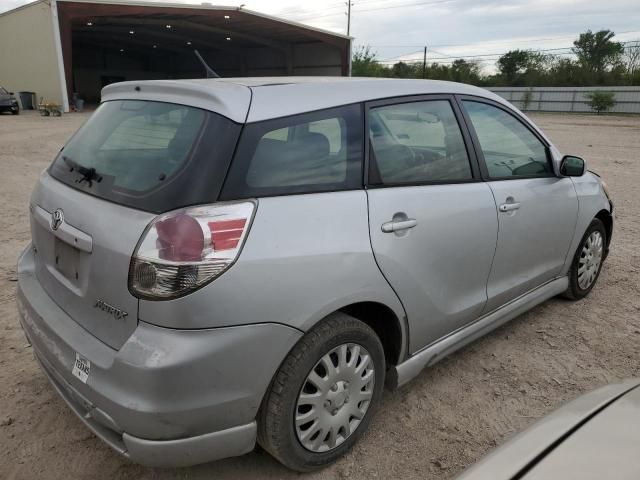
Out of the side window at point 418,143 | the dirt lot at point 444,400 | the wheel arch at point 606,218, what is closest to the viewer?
the dirt lot at point 444,400

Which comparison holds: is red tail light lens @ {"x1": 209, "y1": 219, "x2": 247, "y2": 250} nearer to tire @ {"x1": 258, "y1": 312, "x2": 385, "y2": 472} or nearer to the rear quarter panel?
the rear quarter panel

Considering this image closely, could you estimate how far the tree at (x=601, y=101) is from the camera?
3856 centimetres

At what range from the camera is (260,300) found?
1857 mm

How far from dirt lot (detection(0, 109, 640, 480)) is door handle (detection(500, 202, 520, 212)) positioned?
994mm

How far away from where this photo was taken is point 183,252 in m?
1.79

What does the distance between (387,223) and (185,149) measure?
92cm

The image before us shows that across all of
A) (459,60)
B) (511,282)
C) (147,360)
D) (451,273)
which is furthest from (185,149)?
(459,60)

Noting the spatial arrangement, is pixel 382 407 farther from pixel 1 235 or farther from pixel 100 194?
pixel 1 235

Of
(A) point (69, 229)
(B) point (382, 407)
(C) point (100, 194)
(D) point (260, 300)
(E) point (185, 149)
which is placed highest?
(E) point (185, 149)

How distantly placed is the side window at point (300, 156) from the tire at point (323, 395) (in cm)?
59

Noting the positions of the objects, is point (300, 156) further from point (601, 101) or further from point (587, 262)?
point (601, 101)

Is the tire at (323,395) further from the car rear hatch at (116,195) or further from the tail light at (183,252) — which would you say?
the car rear hatch at (116,195)

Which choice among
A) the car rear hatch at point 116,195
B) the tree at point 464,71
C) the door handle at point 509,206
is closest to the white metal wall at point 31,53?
the car rear hatch at point 116,195

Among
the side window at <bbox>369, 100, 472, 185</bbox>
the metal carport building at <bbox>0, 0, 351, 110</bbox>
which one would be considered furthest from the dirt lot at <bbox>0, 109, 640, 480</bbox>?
the metal carport building at <bbox>0, 0, 351, 110</bbox>
